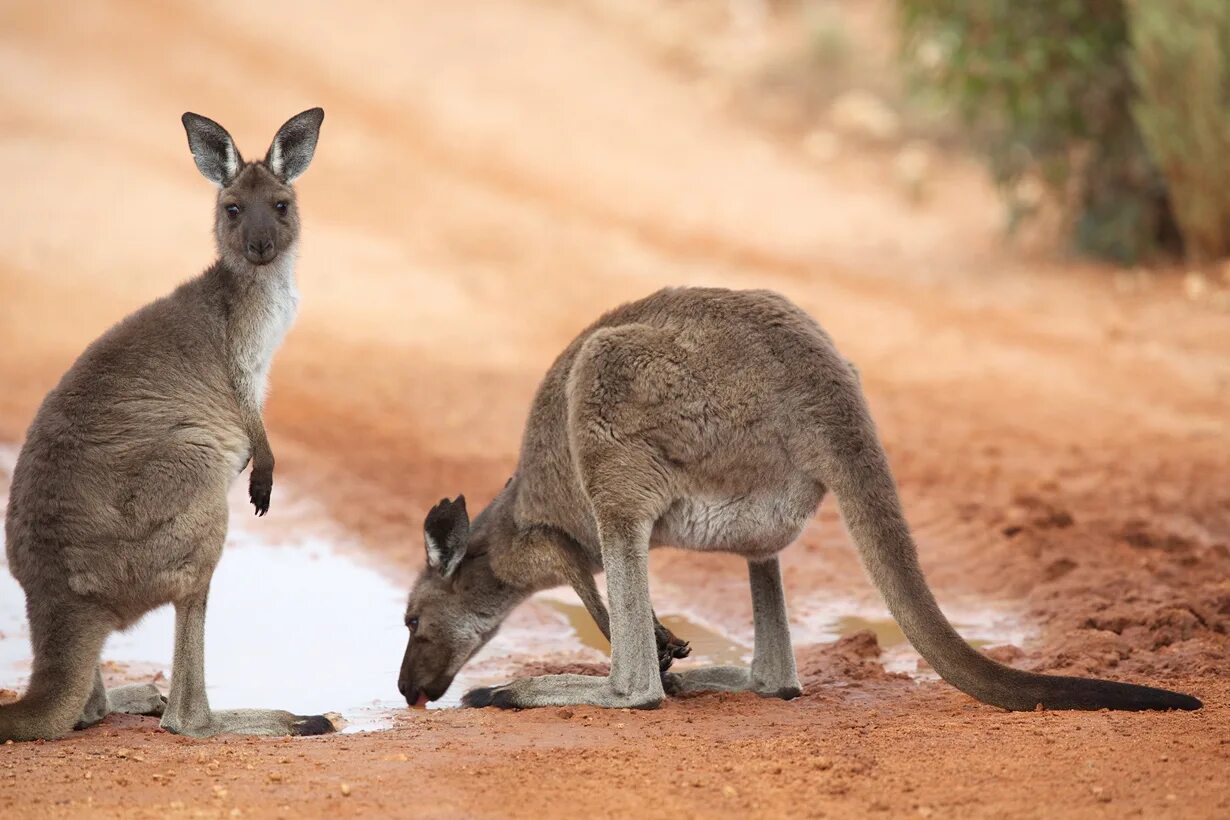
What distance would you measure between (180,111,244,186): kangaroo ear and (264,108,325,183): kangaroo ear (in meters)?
0.15

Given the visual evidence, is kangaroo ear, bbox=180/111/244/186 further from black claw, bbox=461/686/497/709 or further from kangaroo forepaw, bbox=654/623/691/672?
kangaroo forepaw, bbox=654/623/691/672

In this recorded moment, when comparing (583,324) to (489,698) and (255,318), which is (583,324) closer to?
(255,318)

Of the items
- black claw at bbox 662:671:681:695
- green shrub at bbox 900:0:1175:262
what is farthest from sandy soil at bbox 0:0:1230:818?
green shrub at bbox 900:0:1175:262

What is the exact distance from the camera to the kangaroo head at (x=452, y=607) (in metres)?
6.31

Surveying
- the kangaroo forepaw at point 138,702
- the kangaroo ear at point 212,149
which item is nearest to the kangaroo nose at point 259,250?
the kangaroo ear at point 212,149

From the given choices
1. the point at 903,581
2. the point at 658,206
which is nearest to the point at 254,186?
the point at 903,581

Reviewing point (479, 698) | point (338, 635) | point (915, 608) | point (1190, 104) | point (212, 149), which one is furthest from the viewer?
point (1190, 104)

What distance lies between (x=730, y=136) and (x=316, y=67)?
648 cm

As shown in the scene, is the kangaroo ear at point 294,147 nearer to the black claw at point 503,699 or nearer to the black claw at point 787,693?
the black claw at point 503,699

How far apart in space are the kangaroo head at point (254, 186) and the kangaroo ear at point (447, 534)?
1242mm

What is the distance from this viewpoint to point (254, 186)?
6344 millimetres

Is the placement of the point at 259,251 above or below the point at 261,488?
above

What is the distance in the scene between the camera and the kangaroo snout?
609 centimetres

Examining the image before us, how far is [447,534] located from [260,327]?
113cm
